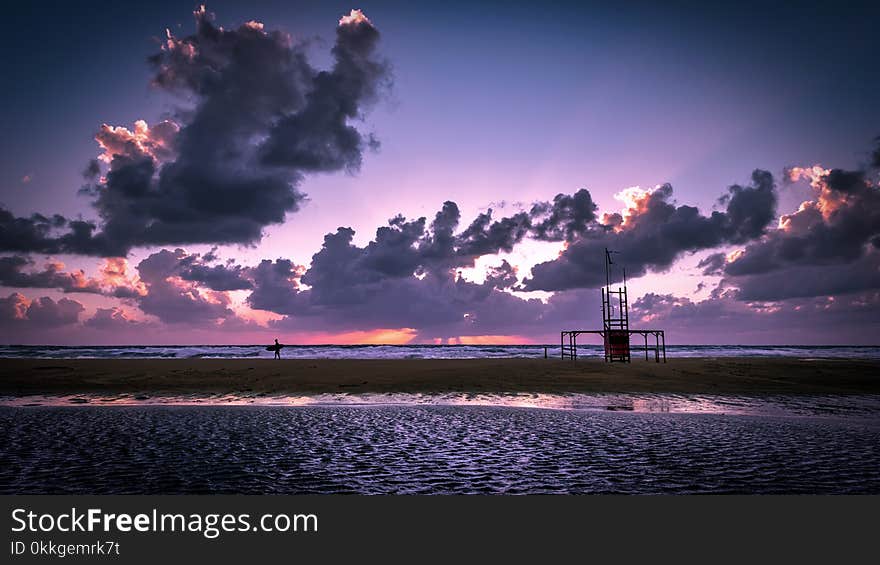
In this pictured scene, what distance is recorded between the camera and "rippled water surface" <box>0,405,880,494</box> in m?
10.0

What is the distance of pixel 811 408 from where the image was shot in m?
22.8

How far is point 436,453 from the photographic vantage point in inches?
511

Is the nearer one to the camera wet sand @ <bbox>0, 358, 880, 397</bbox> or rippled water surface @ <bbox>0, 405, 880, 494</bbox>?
rippled water surface @ <bbox>0, 405, 880, 494</bbox>

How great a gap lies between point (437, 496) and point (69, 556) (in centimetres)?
572

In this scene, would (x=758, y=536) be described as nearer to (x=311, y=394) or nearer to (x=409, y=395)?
(x=409, y=395)

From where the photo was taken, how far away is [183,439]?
14867mm

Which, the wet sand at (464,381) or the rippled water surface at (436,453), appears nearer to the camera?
the rippled water surface at (436,453)

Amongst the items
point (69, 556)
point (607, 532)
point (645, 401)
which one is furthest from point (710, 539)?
point (645, 401)

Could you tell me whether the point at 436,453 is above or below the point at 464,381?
above

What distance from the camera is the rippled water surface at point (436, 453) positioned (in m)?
10.0

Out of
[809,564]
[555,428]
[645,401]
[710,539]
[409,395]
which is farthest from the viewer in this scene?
[409,395]

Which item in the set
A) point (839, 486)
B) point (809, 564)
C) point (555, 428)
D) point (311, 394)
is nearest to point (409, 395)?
point (311, 394)

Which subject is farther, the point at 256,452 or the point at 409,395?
the point at 409,395

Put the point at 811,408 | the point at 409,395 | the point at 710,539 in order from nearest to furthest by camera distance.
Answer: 1. the point at 710,539
2. the point at 811,408
3. the point at 409,395
